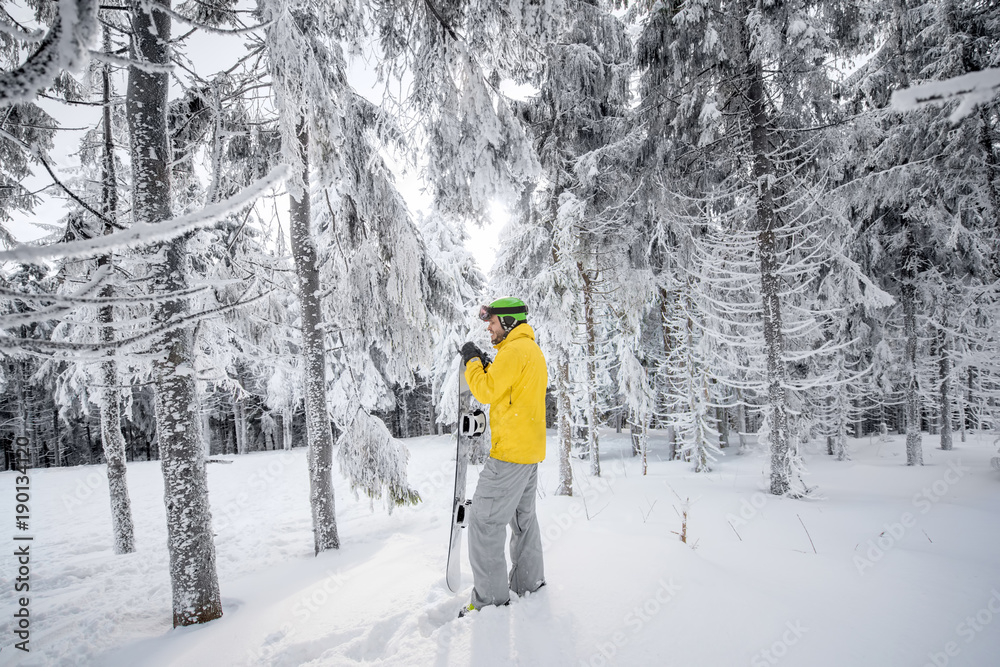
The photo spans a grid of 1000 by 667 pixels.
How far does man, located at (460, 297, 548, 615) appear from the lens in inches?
120

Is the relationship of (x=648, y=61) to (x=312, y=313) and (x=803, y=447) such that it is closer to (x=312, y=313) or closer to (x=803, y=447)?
(x=312, y=313)

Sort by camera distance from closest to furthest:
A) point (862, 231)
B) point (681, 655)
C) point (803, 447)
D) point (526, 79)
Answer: point (681, 655)
point (526, 79)
point (862, 231)
point (803, 447)

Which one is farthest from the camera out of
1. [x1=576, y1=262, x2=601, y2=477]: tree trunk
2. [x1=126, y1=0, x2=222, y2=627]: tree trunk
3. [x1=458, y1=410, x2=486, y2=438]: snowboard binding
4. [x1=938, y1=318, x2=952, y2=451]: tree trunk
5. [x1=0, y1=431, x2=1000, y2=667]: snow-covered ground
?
[x1=938, y1=318, x2=952, y2=451]: tree trunk

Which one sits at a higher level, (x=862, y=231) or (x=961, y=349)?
(x=862, y=231)

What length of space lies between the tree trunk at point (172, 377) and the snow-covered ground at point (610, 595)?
17.1 inches

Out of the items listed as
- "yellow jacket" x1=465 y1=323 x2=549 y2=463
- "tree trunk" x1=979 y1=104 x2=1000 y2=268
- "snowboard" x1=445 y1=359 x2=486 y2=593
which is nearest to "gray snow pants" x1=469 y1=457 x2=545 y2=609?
"yellow jacket" x1=465 y1=323 x2=549 y2=463

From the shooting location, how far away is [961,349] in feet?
46.5

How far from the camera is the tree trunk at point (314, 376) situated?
6.31 m

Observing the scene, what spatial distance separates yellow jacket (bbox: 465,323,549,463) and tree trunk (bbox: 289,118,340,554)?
4.13 meters

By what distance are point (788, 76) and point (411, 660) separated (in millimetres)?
10125

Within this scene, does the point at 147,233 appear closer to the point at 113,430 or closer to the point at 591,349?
the point at 113,430

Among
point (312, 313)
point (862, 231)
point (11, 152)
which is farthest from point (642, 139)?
point (11, 152)

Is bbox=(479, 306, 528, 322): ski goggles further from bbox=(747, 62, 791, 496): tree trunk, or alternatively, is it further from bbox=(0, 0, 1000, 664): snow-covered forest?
bbox=(747, 62, 791, 496): tree trunk

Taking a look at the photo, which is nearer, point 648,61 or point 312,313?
point 312,313
